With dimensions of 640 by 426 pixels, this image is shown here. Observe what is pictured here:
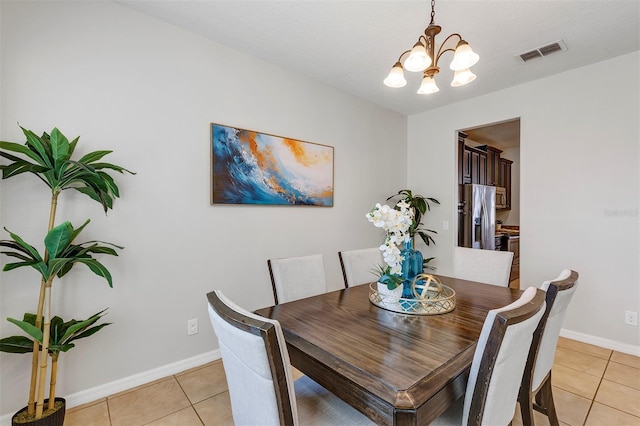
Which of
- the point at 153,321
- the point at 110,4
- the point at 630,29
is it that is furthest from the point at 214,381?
the point at 630,29

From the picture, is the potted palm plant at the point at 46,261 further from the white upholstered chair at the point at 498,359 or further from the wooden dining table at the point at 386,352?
the white upholstered chair at the point at 498,359

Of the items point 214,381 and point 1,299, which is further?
point 214,381

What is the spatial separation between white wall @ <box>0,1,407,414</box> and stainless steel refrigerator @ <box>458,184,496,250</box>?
8.23 ft

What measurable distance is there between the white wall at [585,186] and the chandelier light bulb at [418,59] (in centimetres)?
235

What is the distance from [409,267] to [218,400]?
155 centimetres

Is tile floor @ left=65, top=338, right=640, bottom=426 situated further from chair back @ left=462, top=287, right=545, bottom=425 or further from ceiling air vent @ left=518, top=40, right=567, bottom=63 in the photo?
ceiling air vent @ left=518, top=40, right=567, bottom=63

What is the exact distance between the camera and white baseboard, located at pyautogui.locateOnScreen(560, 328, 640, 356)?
8.75ft

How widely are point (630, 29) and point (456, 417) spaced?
10.3 ft

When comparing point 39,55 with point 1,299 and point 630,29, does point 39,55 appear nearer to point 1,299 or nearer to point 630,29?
point 1,299

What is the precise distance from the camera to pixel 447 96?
3672mm

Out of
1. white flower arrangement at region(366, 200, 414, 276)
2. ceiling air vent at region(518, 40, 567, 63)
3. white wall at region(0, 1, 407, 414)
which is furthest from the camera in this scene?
ceiling air vent at region(518, 40, 567, 63)

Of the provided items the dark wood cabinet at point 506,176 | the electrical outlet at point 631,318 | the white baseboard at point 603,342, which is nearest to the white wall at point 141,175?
the white baseboard at point 603,342

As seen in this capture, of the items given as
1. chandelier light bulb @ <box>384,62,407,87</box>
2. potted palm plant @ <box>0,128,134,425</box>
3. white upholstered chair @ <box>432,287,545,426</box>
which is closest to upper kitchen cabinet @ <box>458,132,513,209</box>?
chandelier light bulb @ <box>384,62,407,87</box>

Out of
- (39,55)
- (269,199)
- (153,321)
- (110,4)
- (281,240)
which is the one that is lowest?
(153,321)
